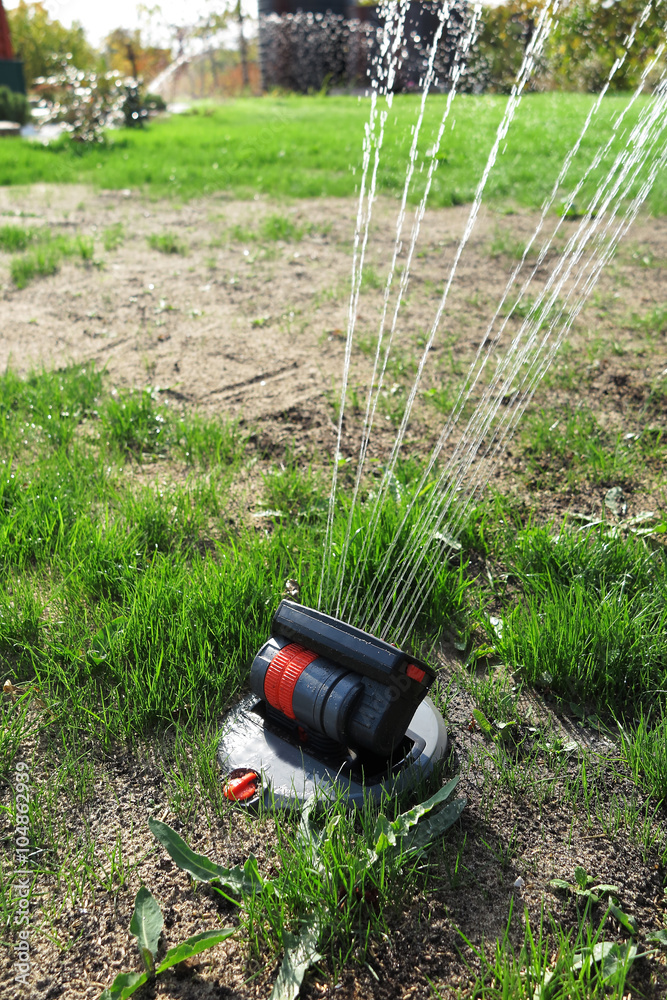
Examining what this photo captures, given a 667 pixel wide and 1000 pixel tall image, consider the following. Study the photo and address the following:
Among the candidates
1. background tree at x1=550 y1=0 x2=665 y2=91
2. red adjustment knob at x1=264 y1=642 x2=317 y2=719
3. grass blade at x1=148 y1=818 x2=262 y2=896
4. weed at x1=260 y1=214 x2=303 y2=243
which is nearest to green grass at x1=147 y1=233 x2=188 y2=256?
weed at x1=260 y1=214 x2=303 y2=243

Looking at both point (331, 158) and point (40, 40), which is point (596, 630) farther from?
point (40, 40)

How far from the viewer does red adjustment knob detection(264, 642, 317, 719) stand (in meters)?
1.45

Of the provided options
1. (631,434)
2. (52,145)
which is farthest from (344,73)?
(631,434)

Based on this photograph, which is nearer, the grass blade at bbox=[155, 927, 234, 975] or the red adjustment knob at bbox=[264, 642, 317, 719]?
the grass blade at bbox=[155, 927, 234, 975]

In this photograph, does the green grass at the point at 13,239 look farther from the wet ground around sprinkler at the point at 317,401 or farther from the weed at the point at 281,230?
the weed at the point at 281,230

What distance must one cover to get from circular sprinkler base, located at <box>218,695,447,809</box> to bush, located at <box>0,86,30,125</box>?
44.7 ft

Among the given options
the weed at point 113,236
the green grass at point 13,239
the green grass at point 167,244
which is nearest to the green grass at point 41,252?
the green grass at point 13,239

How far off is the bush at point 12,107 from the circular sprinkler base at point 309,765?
13.6 m

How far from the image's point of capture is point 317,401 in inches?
121

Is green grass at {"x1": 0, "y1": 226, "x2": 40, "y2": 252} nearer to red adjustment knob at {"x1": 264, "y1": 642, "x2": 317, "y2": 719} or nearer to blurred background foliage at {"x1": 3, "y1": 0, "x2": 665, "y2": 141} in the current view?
blurred background foliage at {"x1": 3, "y1": 0, "x2": 665, "y2": 141}

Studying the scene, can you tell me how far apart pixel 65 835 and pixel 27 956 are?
221mm

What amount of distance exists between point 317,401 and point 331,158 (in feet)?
19.7

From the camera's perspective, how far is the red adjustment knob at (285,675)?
145 cm

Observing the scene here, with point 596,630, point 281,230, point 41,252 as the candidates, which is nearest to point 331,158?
point 281,230
